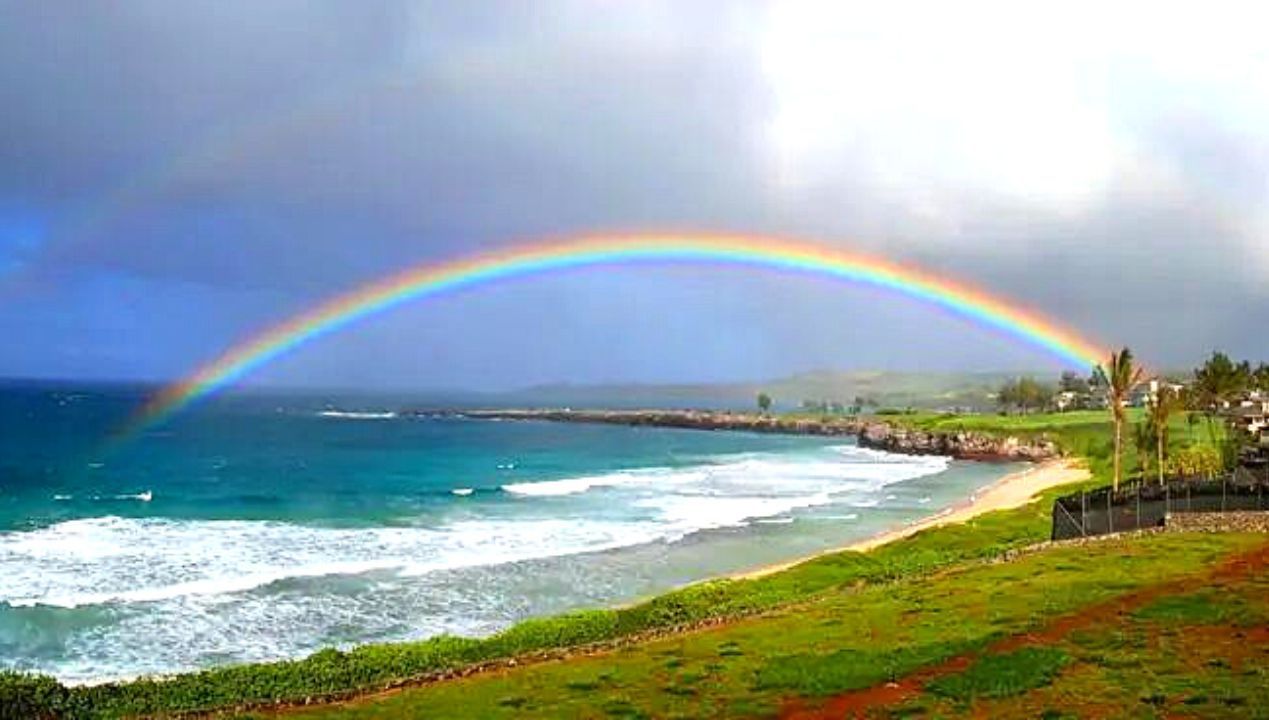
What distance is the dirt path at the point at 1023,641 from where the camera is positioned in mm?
16609

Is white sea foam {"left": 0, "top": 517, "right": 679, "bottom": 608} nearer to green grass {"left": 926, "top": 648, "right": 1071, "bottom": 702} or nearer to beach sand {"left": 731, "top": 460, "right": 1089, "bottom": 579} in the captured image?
beach sand {"left": 731, "top": 460, "right": 1089, "bottom": 579}

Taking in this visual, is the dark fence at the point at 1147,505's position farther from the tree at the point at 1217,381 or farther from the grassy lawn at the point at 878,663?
the tree at the point at 1217,381

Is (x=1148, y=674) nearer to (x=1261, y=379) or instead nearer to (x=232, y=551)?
(x=232, y=551)

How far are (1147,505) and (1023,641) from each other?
65.7 feet

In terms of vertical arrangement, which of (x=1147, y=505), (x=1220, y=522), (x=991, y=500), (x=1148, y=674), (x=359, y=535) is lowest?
(x=359, y=535)

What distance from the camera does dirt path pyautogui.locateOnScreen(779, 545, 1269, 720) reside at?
16.6m

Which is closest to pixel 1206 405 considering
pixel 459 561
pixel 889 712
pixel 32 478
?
pixel 459 561

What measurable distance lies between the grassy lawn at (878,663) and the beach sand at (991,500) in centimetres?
1802

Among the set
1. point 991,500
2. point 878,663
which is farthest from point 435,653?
point 991,500

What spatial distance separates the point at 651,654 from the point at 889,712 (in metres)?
7.90

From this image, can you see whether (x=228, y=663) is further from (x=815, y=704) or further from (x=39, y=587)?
(x=815, y=704)

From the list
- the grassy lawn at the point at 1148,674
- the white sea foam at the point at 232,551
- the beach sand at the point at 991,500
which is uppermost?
the grassy lawn at the point at 1148,674

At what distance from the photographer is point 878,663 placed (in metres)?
19.3

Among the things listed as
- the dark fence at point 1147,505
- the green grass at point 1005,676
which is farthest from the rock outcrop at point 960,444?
the green grass at point 1005,676
